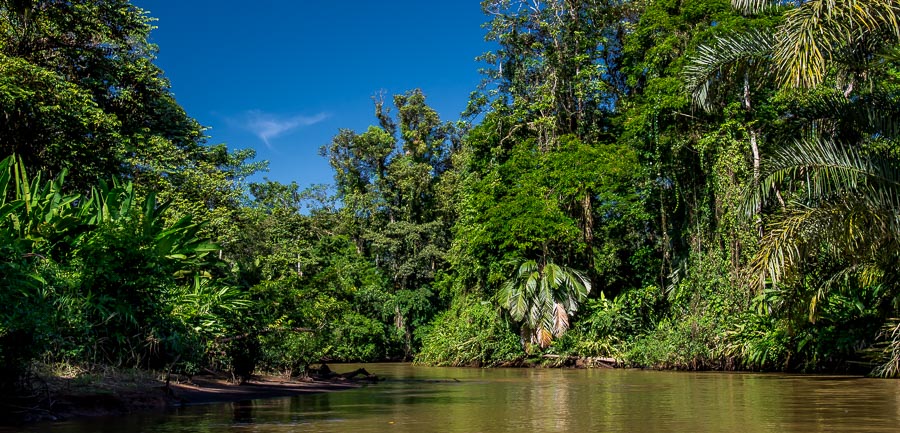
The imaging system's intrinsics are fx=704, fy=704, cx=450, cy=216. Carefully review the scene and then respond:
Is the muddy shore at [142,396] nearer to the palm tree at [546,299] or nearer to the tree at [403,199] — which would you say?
the palm tree at [546,299]

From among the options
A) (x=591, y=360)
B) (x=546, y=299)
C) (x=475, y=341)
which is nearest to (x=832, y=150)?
(x=591, y=360)

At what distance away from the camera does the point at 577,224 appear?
85.7ft

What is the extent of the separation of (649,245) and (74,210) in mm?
20454

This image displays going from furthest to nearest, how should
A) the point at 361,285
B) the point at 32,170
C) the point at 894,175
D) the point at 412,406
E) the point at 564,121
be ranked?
the point at 361,285 < the point at 564,121 < the point at 32,170 < the point at 894,175 < the point at 412,406

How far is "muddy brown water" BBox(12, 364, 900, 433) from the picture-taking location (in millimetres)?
6176

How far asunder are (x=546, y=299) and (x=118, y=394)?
1737 centimetres

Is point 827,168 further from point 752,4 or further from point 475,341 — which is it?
point 475,341

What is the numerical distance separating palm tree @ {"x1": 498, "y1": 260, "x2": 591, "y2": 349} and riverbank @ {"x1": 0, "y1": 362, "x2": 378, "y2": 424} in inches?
520

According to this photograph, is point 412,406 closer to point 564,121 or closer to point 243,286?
point 243,286

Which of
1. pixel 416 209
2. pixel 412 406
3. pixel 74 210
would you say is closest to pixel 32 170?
pixel 74 210

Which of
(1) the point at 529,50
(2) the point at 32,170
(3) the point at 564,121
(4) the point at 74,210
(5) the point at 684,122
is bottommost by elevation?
(4) the point at 74,210

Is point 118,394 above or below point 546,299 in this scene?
below

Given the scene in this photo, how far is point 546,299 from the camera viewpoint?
77.8 feet

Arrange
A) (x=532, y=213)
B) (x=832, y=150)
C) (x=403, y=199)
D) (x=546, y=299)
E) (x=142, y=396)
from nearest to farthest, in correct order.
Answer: (x=142, y=396)
(x=832, y=150)
(x=546, y=299)
(x=532, y=213)
(x=403, y=199)
